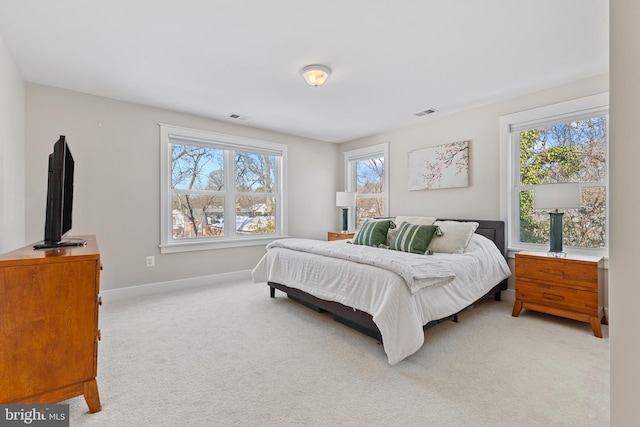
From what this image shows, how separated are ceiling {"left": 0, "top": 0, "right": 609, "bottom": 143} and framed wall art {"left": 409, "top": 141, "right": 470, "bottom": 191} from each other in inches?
23.5

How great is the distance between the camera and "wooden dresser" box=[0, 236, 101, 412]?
4.55ft

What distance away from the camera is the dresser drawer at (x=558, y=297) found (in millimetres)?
2547

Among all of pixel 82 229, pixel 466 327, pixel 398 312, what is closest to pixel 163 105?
pixel 82 229

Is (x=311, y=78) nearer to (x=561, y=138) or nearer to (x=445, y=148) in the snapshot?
(x=445, y=148)

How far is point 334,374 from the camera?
1.95 meters

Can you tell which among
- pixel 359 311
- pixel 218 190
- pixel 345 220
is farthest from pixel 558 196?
pixel 218 190

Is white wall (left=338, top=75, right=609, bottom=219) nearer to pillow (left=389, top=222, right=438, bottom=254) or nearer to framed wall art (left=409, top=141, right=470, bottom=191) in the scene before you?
framed wall art (left=409, top=141, right=470, bottom=191)

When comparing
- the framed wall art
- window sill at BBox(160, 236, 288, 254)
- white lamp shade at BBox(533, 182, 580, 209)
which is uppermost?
the framed wall art

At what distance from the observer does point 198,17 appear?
2.05m

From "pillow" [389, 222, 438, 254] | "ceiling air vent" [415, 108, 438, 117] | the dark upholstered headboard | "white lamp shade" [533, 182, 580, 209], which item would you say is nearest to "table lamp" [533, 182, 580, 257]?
"white lamp shade" [533, 182, 580, 209]

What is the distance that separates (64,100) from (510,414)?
4588 mm

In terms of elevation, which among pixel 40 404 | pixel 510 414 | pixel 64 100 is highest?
pixel 64 100

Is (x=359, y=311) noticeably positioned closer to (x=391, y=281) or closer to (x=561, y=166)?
(x=391, y=281)

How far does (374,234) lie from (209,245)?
2297 millimetres
